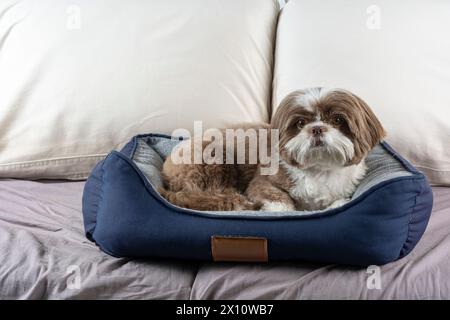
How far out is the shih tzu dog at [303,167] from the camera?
53.7 inches

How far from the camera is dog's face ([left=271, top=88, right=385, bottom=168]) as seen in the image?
53.4 inches

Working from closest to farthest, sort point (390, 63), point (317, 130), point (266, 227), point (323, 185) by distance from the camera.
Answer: point (266, 227) → point (317, 130) → point (323, 185) → point (390, 63)

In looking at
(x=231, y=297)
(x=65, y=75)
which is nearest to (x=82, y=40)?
(x=65, y=75)

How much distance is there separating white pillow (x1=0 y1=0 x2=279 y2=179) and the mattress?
1.65 ft

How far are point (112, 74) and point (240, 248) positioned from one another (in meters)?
0.88

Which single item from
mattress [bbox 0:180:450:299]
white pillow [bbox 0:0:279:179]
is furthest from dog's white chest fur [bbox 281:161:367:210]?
white pillow [bbox 0:0:279:179]

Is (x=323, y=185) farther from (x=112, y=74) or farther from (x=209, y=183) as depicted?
(x=112, y=74)

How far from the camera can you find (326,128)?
1.35 m

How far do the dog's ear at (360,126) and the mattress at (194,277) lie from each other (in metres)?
0.27

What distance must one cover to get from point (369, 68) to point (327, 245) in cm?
80

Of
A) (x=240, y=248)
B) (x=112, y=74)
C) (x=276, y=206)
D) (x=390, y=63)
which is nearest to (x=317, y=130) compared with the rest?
(x=276, y=206)

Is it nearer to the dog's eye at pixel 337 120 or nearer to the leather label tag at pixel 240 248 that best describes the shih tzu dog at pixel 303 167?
the dog's eye at pixel 337 120

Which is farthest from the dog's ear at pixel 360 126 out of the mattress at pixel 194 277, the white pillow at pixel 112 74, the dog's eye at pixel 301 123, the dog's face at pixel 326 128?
the white pillow at pixel 112 74
